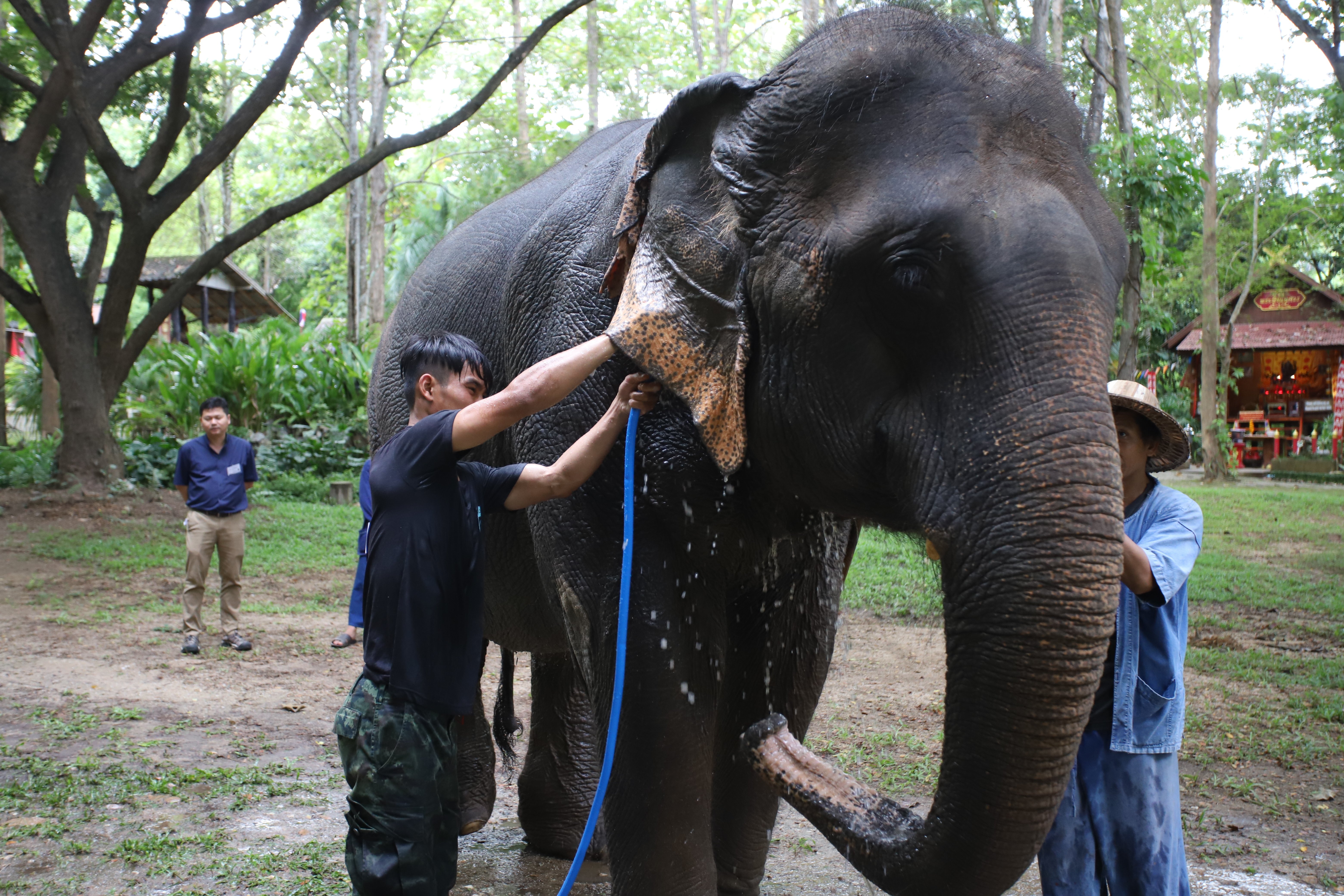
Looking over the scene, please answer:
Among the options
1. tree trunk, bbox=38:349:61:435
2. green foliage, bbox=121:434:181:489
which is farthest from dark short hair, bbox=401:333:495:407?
tree trunk, bbox=38:349:61:435

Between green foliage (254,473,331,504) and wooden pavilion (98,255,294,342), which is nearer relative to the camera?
green foliage (254,473,331,504)

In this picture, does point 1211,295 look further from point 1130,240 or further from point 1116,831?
point 1116,831

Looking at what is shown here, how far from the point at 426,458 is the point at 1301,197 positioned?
2555cm

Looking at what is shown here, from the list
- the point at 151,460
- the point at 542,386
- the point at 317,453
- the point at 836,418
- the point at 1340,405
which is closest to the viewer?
the point at 836,418

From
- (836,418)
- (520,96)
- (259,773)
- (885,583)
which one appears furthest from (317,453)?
(520,96)

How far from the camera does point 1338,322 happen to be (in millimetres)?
26109

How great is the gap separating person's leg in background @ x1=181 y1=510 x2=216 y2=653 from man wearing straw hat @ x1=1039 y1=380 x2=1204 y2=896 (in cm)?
602

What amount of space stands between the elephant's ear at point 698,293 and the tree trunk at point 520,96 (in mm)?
22611

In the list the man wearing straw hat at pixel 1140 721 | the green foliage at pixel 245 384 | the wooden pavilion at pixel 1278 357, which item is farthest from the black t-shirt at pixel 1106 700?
the wooden pavilion at pixel 1278 357

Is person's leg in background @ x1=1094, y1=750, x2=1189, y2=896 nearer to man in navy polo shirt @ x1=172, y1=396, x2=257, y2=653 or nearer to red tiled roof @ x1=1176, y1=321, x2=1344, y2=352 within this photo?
man in navy polo shirt @ x1=172, y1=396, x2=257, y2=653

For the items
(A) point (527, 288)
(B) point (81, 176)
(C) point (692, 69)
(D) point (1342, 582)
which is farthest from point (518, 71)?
(A) point (527, 288)

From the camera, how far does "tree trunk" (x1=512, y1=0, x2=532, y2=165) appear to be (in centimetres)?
2583

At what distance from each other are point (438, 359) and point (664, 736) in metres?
1.07

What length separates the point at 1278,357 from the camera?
2750cm
